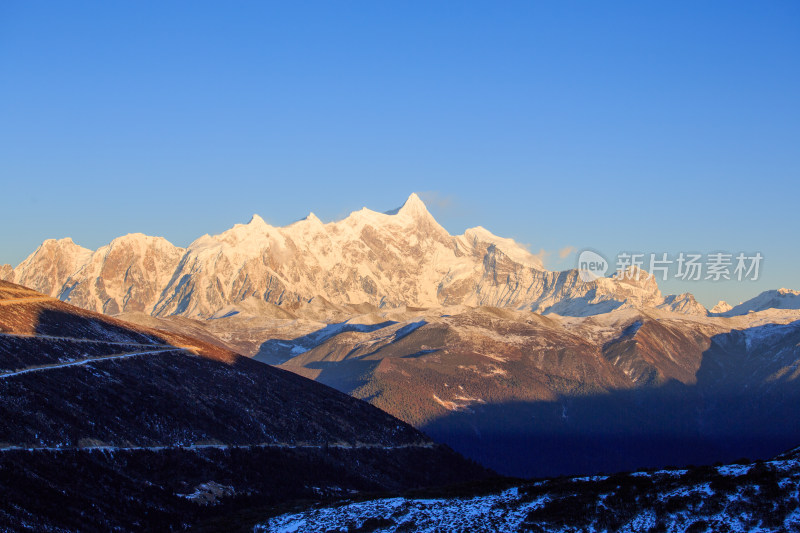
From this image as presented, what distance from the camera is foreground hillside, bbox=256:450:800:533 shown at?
288ft

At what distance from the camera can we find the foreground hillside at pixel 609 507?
87.8 metres

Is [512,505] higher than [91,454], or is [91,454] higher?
[512,505]

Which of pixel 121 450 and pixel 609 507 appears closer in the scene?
pixel 609 507

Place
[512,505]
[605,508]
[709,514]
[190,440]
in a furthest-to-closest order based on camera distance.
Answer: [190,440]
[512,505]
[605,508]
[709,514]

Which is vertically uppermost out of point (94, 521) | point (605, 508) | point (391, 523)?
point (605, 508)

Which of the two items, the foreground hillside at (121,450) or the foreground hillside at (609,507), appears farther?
the foreground hillside at (121,450)

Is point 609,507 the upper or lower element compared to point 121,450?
upper

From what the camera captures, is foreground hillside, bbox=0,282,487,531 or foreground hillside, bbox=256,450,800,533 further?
foreground hillside, bbox=0,282,487,531

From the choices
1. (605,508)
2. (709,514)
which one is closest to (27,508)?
(605,508)

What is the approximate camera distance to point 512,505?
101438mm

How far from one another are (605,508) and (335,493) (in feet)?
274

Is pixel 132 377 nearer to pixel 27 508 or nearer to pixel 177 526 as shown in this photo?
pixel 177 526

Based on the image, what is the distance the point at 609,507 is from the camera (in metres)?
94.4

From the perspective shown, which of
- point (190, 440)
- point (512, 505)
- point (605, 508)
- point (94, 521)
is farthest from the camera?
point (190, 440)
